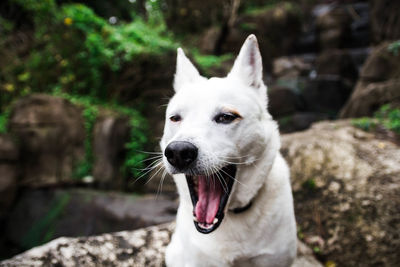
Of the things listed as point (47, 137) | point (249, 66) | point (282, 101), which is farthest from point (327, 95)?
point (47, 137)

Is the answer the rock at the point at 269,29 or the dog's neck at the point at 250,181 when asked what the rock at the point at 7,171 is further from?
the rock at the point at 269,29

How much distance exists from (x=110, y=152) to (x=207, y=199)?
464cm

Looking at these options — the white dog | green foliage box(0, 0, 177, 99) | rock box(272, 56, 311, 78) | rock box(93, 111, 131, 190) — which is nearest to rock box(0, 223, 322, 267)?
the white dog

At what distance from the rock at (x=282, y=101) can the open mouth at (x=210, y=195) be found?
7588 millimetres

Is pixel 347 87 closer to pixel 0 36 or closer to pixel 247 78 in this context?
pixel 247 78

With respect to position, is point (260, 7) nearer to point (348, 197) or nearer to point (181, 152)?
point (348, 197)

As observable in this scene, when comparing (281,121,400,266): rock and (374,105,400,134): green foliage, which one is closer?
(281,121,400,266): rock

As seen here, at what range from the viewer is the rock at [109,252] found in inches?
93.6

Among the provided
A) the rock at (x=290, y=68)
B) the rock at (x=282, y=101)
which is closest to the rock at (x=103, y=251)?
the rock at (x=282, y=101)

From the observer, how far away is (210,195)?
186 centimetres

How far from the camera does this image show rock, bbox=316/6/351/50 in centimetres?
1360

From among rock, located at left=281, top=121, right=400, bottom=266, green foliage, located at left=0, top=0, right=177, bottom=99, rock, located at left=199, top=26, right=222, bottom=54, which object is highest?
rock, located at left=199, top=26, right=222, bottom=54

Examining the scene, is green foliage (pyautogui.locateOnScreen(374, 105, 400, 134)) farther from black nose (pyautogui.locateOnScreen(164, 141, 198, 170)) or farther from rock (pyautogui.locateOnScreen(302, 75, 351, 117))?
rock (pyautogui.locateOnScreen(302, 75, 351, 117))

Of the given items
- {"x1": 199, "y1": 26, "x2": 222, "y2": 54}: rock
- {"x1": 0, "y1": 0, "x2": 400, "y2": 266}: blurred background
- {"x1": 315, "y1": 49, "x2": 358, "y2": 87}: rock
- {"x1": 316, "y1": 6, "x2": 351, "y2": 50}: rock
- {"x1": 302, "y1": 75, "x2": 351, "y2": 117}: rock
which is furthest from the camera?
{"x1": 316, "y1": 6, "x2": 351, "y2": 50}: rock
